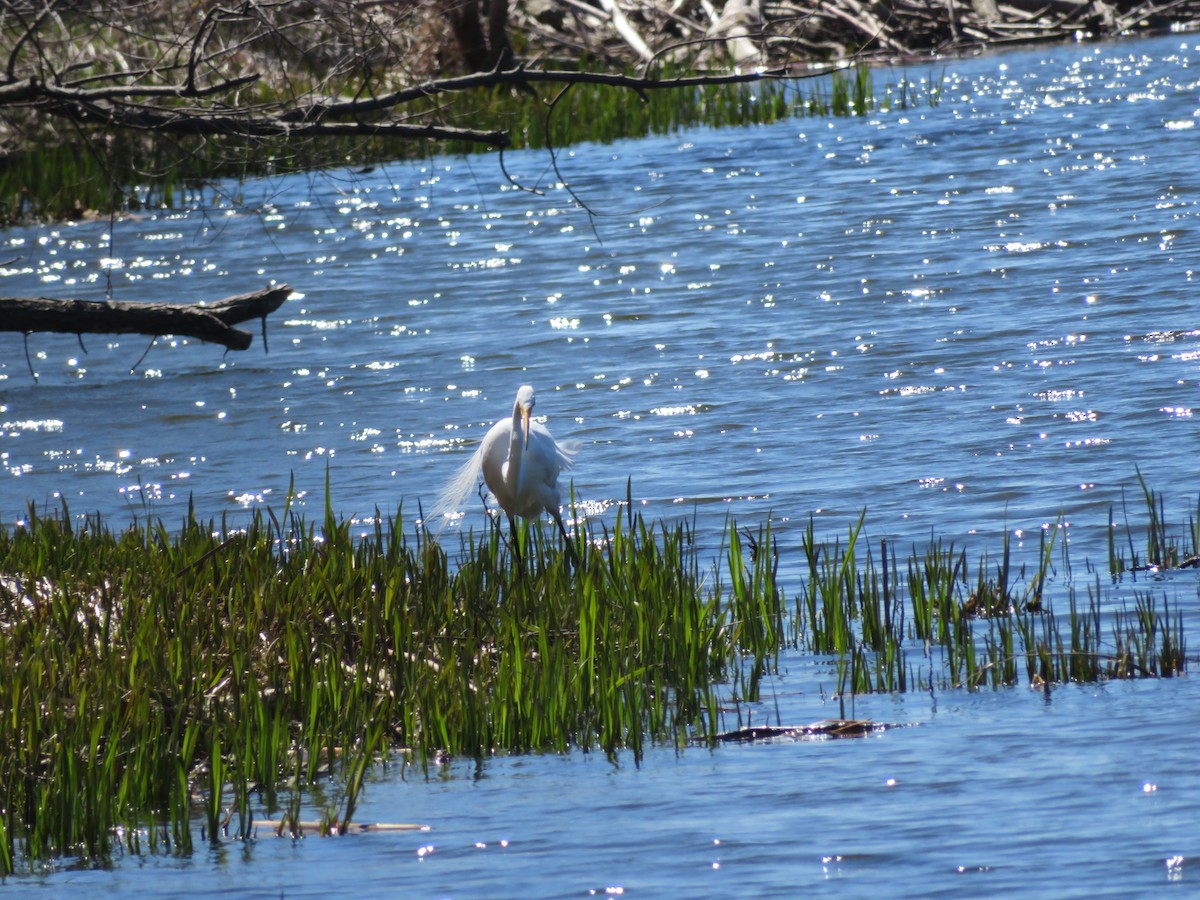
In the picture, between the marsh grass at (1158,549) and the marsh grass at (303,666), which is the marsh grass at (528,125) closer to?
the marsh grass at (1158,549)

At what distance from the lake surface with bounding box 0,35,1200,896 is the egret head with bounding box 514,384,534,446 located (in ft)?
2.64

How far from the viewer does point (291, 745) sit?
545 centimetres

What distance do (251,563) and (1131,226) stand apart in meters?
12.2

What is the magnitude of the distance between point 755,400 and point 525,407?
3921mm

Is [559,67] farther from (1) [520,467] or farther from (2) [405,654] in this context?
(2) [405,654]

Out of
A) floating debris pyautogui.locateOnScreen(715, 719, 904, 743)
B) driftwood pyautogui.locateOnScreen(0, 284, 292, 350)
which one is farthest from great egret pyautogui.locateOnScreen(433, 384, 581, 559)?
floating debris pyautogui.locateOnScreen(715, 719, 904, 743)

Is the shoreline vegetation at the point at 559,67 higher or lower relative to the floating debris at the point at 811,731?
higher

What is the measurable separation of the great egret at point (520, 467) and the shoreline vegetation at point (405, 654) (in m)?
0.72

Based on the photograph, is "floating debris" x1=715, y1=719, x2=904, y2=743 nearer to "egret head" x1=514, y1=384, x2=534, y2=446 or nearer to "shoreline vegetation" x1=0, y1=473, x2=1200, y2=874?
"shoreline vegetation" x1=0, y1=473, x2=1200, y2=874

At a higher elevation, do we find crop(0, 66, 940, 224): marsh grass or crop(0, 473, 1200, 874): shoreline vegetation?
crop(0, 66, 940, 224): marsh grass

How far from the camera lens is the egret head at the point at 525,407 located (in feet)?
26.4

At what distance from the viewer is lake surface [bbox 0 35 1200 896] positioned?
15.4 ft

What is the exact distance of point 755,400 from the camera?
11.8 m

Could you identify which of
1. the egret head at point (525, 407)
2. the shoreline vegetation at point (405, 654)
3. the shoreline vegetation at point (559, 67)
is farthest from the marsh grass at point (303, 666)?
the shoreline vegetation at point (559, 67)
